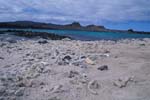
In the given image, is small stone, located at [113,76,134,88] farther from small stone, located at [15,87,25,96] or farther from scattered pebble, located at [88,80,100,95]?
small stone, located at [15,87,25,96]

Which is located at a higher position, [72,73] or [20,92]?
[72,73]

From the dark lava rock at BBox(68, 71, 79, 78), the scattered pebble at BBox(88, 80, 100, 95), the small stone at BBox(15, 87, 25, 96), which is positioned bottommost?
the small stone at BBox(15, 87, 25, 96)

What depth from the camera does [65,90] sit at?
15.2 ft

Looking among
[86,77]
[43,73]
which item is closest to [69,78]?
[86,77]

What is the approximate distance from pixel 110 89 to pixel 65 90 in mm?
941

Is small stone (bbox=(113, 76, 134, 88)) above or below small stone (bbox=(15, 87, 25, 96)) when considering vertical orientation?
above

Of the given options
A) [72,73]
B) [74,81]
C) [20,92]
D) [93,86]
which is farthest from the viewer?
[72,73]

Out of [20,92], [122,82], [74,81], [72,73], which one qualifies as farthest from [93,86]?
[20,92]

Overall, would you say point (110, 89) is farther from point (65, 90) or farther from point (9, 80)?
point (9, 80)

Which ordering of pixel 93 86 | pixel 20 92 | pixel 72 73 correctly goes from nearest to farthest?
pixel 20 92 < pixel 93 86 < pixel 72 73

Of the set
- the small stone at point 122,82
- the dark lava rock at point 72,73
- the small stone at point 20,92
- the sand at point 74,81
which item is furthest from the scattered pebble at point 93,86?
the small stone at point 20,92

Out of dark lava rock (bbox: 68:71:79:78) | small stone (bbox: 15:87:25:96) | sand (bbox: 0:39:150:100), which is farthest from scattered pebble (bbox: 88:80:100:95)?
small stone (bbox: 15:87:25:96)

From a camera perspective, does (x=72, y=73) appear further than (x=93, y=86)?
Yes

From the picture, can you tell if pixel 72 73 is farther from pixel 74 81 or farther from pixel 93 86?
pixel 93 86
